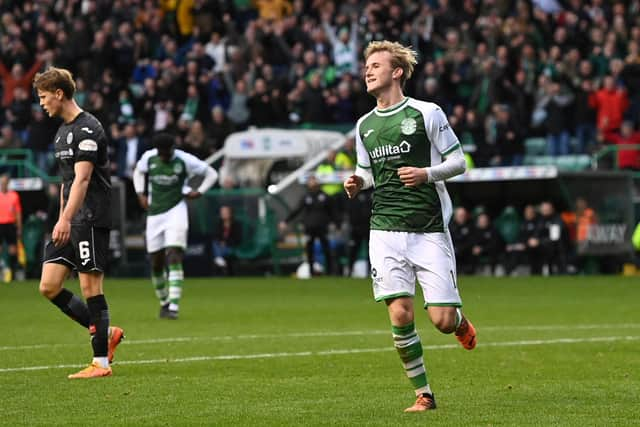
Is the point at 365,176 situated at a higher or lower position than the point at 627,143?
higher

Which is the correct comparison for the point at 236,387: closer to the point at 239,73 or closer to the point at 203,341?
the point at 203,341

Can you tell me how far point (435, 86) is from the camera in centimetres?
3098

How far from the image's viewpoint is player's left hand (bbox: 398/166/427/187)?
31.0ft

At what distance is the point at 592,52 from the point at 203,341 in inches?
719

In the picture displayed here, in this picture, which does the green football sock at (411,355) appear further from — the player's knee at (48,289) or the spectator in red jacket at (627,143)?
the spectator in red jacket at (627,143)

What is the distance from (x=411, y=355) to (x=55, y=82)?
391cm

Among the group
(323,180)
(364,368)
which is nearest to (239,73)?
(323,180)

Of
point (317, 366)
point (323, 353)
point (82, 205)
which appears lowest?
point (323, 353)

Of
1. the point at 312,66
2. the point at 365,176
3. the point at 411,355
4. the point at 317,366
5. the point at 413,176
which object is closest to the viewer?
the point at 413,176

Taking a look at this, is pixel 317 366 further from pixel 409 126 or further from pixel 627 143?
pixel 627 143

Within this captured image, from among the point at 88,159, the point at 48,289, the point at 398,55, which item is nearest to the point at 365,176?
the point at 398,55

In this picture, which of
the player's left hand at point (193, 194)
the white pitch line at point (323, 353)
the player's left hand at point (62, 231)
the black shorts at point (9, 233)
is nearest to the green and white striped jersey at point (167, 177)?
the player's left hand at point (193, 194)

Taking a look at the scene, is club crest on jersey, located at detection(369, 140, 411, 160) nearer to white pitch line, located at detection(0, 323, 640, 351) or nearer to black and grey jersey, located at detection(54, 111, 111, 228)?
black and grey jersey, located at detection(54, 111, 111, 228)

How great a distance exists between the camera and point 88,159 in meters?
11.7
